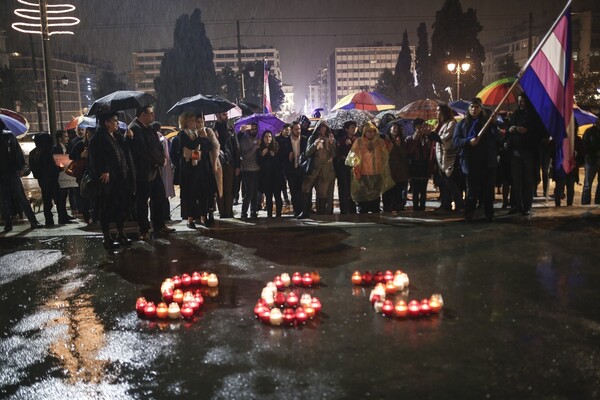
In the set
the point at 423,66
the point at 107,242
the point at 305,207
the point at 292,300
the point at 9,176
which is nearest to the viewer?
the point at 292,300

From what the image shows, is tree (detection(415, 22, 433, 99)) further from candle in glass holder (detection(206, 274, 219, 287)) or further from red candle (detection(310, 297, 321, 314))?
red candle (detection(310, 297, 321, 314))

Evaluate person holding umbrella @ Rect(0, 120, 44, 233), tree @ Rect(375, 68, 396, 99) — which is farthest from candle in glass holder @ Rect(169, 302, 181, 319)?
tree @ Rect(375, 68, 396, 99)

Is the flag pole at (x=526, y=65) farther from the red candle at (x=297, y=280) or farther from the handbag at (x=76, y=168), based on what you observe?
the handbag at (x=76, y=168)

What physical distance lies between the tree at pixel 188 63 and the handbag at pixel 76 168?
49253mm

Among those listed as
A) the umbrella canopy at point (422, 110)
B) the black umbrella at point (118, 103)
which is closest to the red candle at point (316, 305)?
the black umbrella at point (118, 103)

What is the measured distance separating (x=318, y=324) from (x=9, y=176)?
7345 millimetres

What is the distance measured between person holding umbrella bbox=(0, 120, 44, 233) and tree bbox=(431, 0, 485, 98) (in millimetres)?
48646

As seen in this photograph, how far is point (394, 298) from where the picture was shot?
5.89m

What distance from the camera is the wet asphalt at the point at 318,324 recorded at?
397cm

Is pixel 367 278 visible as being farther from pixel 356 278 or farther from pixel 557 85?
pixel 557 85

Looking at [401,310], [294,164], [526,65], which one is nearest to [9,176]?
[294,164]

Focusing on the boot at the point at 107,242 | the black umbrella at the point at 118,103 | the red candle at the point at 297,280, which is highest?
the black umbrella at the point at 118,103

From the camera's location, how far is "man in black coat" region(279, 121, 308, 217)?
11109 millimetres

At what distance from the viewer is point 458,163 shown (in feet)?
33.2
